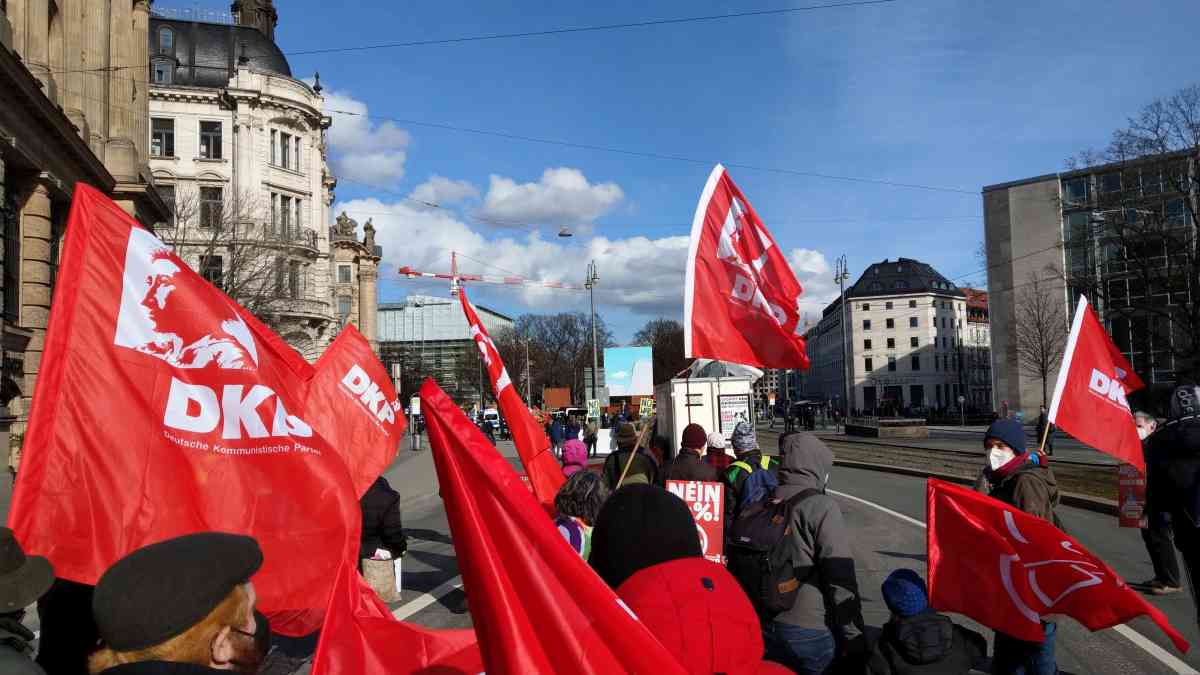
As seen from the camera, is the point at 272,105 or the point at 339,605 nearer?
the point at 339,605

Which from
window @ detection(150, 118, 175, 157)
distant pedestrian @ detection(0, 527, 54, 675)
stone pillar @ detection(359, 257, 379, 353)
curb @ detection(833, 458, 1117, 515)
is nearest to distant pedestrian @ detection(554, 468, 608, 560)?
distant pedestrian @ detection(0, 527, 54, 675)

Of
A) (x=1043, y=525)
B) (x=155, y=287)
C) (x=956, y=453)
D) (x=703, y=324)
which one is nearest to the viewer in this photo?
(x=155, y=287)

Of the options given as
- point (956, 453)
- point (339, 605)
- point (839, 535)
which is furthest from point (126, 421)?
point (956, 453)

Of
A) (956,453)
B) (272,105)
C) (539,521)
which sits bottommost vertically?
(956,453)

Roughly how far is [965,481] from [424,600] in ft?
47.2

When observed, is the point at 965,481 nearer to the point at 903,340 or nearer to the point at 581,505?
the point at 581,505

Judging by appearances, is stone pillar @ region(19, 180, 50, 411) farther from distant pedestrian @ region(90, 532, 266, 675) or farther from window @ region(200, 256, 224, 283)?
distant pedestrian @ region(90, 532, 266, 675)

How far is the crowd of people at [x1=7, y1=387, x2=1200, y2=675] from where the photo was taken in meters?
1.97

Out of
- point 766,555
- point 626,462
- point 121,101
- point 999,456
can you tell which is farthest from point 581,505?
point 121,101

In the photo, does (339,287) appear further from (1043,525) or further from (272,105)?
(1043,525)

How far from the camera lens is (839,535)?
4.81 m

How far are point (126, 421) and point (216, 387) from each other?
42 centimetres

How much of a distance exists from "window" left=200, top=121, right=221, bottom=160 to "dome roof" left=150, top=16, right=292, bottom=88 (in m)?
Result: 3.49

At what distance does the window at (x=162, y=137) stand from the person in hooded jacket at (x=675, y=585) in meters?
53.3
